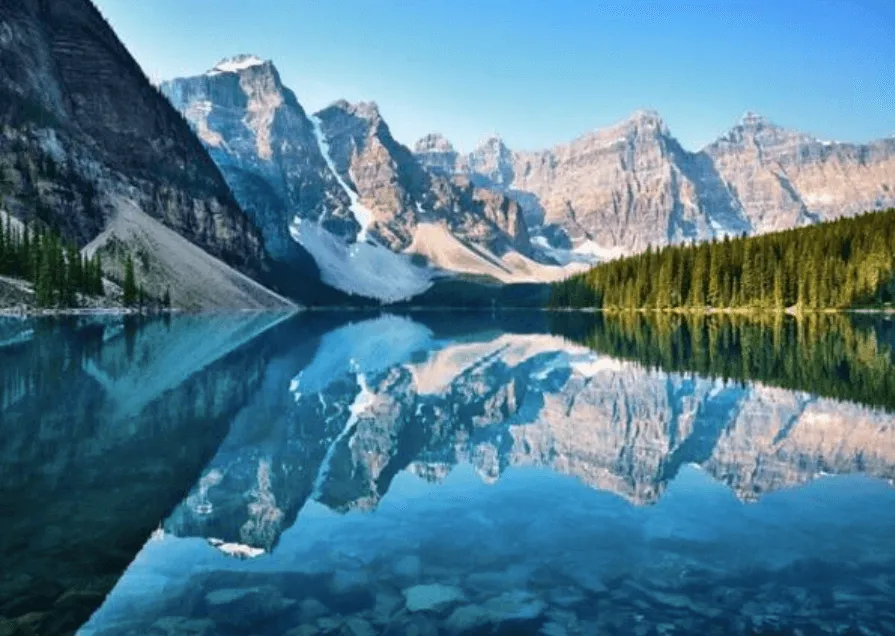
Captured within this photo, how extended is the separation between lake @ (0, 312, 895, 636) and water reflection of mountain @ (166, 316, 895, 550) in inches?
5.2

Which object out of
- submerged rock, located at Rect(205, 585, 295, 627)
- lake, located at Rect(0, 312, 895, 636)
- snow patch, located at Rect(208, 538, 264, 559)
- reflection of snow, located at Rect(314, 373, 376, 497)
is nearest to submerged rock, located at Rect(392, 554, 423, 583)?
lake, located at Rect(0, 312, 895, 636)

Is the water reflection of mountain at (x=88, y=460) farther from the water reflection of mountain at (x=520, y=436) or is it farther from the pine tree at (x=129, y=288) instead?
the pine tree at (x=129, y=288)

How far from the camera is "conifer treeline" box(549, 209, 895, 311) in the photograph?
115m

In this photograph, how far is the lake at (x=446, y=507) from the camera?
427 inches

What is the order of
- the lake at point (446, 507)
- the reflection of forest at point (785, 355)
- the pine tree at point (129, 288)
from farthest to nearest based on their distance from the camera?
the pine tree at point (129, 288) → the reflection of forest at point (785, 355) → the lake at point (446, 507)

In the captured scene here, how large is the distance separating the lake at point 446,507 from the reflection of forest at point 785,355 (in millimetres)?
596

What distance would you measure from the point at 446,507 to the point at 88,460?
33.3ft

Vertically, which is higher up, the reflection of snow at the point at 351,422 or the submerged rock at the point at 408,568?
the submerged rock at the point at 408,568

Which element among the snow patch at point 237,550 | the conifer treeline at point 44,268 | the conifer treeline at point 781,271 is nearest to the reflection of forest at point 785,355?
the snow patch at point 237,550

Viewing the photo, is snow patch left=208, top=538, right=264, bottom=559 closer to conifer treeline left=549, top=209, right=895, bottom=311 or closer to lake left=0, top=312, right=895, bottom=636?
lake left=0, top=312, right=895, bottom=636

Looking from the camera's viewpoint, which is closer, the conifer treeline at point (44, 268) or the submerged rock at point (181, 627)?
the submerged rock at point (181, 627)

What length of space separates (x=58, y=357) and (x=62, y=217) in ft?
455

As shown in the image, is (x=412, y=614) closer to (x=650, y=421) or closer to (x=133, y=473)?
(x=133, y=473)

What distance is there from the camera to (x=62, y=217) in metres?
166
